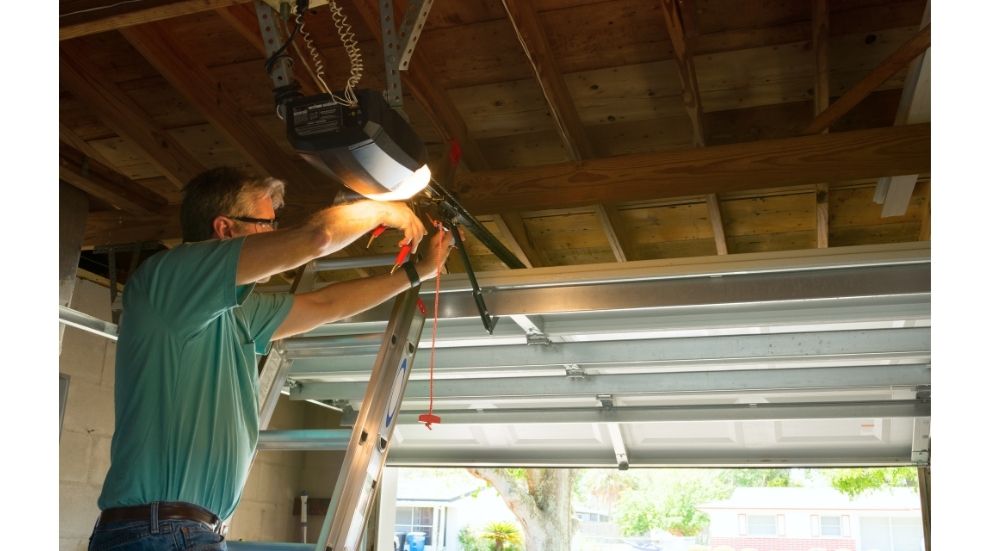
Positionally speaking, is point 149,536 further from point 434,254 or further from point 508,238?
point 508,238

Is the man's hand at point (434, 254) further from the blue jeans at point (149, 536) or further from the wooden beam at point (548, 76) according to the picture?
the blue jeans at point (149, 536)

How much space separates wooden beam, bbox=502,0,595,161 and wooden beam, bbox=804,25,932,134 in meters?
0.82

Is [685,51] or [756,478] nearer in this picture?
[685,51]

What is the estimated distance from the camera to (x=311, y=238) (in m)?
1.93

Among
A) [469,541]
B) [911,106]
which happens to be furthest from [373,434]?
[469,541]

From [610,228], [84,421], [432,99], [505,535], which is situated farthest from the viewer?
[505,535]

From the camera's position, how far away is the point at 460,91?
3.30m

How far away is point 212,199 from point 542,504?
13.5 m

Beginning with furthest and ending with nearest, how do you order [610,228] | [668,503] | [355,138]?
1. [668,503]
2. [610,228]
3. [355,138]

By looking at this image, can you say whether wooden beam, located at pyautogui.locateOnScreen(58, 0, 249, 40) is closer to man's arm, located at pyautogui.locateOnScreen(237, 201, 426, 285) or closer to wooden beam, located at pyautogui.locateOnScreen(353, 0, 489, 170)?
wooden beam, located at pyautogui.locateOnScreen(353, 0, 489, 170)

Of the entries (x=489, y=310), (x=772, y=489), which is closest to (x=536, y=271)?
(x=489, y=310)

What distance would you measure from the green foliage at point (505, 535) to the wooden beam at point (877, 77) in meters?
14.0

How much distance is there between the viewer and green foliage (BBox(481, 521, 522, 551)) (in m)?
16.2

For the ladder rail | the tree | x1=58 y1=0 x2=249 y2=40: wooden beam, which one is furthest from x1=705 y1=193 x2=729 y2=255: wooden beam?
the tree
